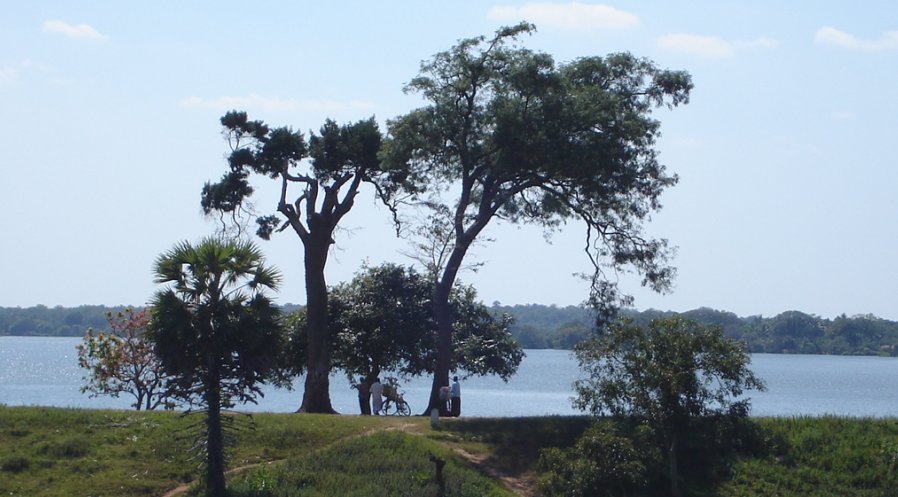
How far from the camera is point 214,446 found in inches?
993

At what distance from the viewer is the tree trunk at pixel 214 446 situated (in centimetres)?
2506

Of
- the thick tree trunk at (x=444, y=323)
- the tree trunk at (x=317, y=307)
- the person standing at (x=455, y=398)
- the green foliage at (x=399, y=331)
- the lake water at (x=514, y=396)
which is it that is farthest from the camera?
the lake water at (x=514, y=396)

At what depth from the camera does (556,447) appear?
28.3 m

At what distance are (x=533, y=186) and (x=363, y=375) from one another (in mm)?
11556

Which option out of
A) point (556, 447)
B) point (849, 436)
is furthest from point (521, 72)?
point (849, 436)

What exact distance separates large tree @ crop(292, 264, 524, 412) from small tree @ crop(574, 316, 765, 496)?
1493 centimetres

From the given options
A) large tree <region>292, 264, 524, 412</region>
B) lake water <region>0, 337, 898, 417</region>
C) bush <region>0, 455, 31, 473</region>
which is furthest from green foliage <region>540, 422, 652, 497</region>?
lake water <region>0, 337, 898, 417</region>

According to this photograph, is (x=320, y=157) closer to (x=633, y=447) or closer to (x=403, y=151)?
(x=403, y=151)

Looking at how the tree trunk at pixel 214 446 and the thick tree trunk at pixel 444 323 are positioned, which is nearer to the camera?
the tree trunk at pixel 214 446

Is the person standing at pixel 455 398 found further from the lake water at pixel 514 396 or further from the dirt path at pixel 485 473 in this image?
the lake water at pixel 514 396

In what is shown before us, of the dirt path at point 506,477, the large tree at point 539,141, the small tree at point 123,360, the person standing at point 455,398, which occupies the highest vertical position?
the large tree at point 539,141

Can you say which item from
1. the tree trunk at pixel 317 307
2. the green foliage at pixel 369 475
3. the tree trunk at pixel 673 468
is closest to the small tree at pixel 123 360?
the tree trunk at pixel 317 307

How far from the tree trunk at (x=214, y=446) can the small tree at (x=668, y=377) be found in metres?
9.33

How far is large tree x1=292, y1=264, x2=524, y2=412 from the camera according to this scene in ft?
139
